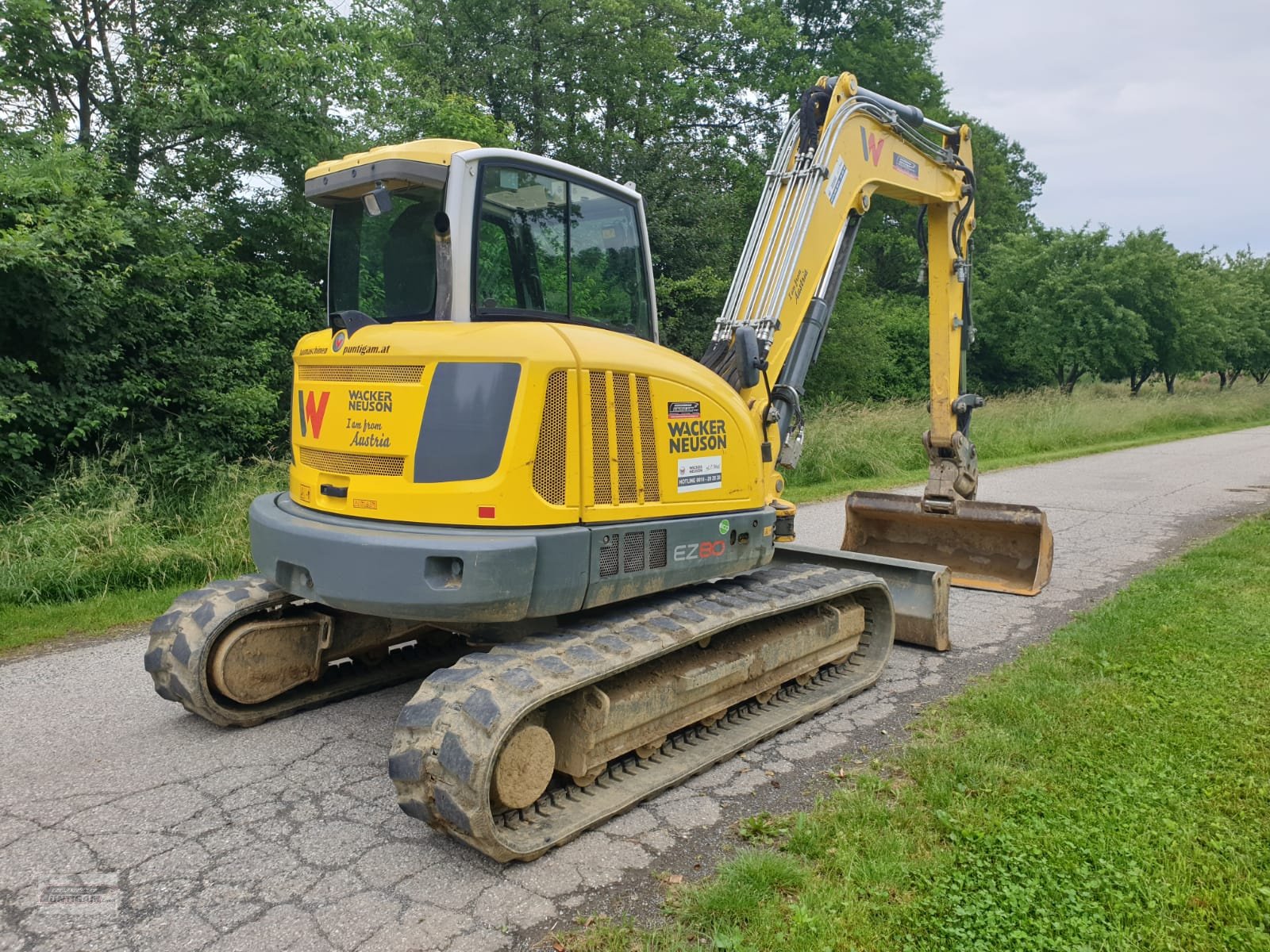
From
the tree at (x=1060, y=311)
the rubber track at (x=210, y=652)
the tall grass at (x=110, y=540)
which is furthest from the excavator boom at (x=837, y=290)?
the tree at (x=1060, y=311)

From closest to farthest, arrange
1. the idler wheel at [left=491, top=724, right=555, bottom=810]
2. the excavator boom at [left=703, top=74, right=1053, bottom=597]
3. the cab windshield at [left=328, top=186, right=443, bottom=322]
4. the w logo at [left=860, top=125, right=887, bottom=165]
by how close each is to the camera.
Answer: the idler wheel at [left=491, top=724, right=555, bottom=810] → the cab windshield at [left=328, top=186, right=443, bottom=322] → the excavator boom at [left=703, top=74, right=1053, bottom=597] → the w logo at [left=860, top=125, right=887, bottom=165]

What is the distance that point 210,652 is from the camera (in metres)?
4.41

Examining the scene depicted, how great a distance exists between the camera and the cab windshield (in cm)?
405

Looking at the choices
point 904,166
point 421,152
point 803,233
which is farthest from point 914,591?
point 421,152

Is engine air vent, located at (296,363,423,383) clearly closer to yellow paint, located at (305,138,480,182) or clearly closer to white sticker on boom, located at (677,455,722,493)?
yellow paint, located at (305,138,480,182)

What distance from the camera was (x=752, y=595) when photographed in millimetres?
4684

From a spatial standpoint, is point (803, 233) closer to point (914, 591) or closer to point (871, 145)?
point (871, 145)

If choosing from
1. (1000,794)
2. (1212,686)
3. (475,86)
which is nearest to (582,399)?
(1000,794)

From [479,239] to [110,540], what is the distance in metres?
5.25

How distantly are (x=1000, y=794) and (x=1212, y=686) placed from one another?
76.9 inches


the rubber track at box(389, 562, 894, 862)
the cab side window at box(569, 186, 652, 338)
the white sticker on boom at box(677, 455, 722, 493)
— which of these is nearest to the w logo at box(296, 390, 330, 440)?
the cab side window at box(569, 186, 652, 338)

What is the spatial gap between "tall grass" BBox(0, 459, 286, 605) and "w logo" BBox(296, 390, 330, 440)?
3.55 m

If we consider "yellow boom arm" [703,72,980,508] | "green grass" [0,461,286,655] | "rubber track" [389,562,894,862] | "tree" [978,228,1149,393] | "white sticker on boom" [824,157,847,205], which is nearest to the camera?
"rubber track" [389,562,894,862]

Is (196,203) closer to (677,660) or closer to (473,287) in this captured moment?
(473,287)
